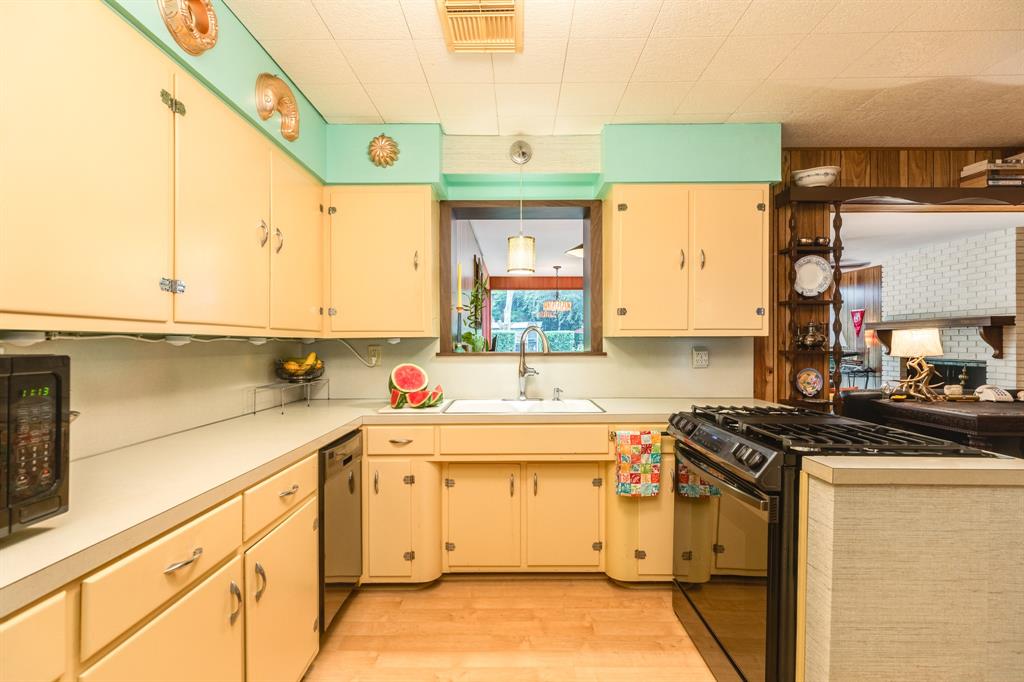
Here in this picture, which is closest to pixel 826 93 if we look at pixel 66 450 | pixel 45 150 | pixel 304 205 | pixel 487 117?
pixel 487 117

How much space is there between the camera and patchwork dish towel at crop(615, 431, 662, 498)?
2168 millimetres

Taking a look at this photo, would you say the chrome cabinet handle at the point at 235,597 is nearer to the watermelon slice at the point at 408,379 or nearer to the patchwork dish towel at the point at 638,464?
the watermelon slice at the point at 408,379

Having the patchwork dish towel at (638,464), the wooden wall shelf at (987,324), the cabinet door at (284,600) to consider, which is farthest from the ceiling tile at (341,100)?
the wooden wall shelf at (987,324)

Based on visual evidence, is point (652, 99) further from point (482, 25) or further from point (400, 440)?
point (400, 440)

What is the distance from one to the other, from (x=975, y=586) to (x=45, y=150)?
2556mm

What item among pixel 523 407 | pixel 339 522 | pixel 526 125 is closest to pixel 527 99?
pixel 526 125

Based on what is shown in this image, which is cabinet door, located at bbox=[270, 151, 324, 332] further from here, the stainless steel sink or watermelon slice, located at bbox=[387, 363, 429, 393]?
the stainless steel sink

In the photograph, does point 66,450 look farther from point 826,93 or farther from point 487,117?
point 826,93

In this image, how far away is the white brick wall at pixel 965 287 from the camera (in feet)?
14.6

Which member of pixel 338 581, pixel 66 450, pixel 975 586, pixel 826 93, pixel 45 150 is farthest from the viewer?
pixel 826 93

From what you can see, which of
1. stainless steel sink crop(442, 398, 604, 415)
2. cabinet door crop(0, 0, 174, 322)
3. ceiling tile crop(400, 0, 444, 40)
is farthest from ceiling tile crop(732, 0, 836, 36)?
cabinet door crop(0, 0, 174, 322)

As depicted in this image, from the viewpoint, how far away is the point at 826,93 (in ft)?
7.21

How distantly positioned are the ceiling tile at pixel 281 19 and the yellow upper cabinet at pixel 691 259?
1627mm

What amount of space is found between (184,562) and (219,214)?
3.77ft
